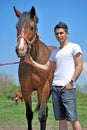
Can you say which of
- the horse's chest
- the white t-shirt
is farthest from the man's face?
the horse's chest

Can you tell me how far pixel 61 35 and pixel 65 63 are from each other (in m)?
0.41

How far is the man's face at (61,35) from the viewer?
4.79m

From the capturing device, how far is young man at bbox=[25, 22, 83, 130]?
464 centimetres

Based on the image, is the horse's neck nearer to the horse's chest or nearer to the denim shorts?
the horse's chest

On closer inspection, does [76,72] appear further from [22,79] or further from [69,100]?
[22,79]

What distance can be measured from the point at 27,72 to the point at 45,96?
568mm

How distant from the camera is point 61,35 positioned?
4.80m

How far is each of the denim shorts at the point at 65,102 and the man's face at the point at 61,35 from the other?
2.27 feet

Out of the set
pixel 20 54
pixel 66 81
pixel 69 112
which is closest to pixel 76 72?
pixel 66 81

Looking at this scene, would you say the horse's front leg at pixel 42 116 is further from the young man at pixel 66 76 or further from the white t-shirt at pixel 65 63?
the white t-shirt at pixel 65 63

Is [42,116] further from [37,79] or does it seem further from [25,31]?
[25,31]

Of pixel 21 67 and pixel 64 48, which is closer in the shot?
pixel 64 48

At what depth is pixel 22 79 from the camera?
20.7 ft

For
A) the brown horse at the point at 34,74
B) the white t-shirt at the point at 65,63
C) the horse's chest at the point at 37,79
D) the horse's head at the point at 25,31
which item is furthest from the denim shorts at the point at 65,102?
the horse's chest at the point at 37,79
